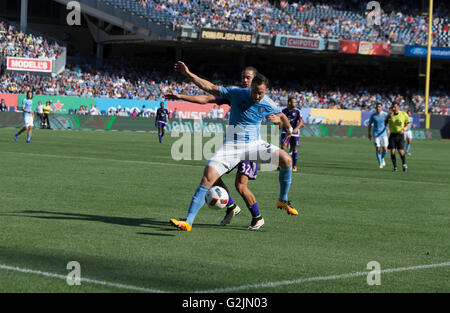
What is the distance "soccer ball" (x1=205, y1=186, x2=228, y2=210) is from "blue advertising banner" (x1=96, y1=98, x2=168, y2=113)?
151 feet

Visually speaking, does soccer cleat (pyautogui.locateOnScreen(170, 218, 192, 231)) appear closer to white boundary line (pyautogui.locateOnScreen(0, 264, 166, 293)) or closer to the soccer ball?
the soccer ball

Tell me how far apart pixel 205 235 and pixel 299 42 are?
5921 centimetres

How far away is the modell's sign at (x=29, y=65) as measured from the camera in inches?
2090

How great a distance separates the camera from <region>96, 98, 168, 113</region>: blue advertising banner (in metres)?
55.2

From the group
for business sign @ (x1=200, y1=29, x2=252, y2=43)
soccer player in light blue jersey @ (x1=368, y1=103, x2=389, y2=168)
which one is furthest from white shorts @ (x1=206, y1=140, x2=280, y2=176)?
for business sign @ (x1=200, y1=29, x2=252, y2=43)

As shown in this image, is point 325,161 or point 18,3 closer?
point 325,161

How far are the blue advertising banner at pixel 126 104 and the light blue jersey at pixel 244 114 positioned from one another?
45953 millimetres

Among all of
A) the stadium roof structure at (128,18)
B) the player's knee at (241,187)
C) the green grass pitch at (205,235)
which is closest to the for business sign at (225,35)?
the stadium roof structure at (128,18)

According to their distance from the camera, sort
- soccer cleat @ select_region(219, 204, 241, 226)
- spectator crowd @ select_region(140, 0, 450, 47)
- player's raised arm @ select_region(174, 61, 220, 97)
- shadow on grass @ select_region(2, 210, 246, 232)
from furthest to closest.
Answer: spectator crowd @ select_region(140, 0, 450, 47) < soccer cleat @ select_region(219, 204, 241, 226) < shadow on grass @ select_region(2, 210, 246, 232) < player's raised arm @ select_region(174, 61, 220, 97)

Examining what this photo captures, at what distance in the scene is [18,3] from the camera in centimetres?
6575

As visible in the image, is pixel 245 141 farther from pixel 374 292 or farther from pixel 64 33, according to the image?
pixel 64 33
